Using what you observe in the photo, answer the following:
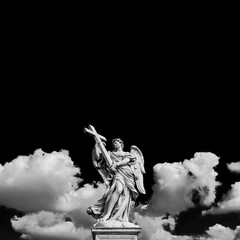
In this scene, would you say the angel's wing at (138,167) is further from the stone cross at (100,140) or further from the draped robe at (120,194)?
the stone cross at (100,140)

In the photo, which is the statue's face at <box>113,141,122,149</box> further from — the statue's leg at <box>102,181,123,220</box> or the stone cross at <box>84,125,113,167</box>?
the statue's leg at <box>102,181,123,220</box>

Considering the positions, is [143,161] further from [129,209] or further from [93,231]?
[93,231]

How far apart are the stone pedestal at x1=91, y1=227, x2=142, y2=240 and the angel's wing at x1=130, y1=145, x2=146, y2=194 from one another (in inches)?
69.3

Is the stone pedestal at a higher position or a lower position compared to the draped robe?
lower

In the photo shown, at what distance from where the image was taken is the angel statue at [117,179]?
17.0 meters

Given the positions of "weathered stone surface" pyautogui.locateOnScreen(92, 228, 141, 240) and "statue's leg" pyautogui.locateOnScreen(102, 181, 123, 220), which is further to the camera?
"statue's leg" pyautogui.locateOnScreen(102, 181, 123, 220)

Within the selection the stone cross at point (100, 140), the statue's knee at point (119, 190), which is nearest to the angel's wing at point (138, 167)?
the statue's knee at point (119, 190)

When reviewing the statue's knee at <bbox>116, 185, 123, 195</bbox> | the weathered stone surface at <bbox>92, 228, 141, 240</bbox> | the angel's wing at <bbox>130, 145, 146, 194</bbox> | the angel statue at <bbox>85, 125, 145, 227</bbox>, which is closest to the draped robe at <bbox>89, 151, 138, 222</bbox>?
the angel statue at <bbox>85, 125, 145, 227</bbox>

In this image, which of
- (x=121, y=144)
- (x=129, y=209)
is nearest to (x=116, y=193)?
(x=129, y=209)

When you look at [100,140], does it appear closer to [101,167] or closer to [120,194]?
[101,167]

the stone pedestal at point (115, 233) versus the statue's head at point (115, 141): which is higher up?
the statue's head at point (115, 141)

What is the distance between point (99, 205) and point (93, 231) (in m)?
1.34

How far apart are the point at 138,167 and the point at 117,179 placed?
1.04 m

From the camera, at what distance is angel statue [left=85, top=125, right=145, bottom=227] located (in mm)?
17047
